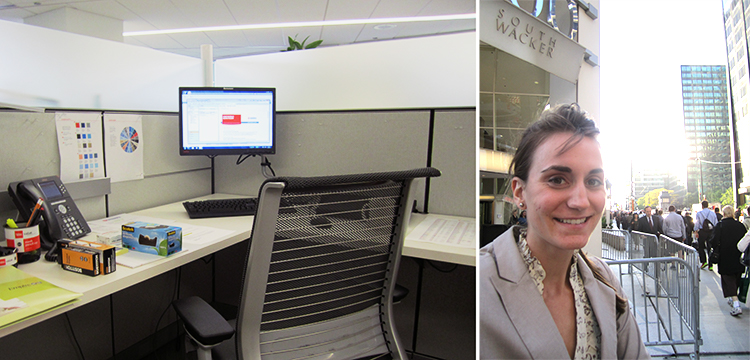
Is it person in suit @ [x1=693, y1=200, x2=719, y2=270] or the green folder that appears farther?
the green folder

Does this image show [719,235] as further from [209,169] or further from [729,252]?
[209,169]

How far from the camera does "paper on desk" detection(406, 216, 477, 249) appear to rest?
4.06 ft

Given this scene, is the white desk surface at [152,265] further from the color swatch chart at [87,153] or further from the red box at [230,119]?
the red box at [230,119]

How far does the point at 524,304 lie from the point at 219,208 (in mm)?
1344

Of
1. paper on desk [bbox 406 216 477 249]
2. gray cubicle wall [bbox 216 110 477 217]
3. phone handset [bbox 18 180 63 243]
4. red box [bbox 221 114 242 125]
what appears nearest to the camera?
phone handset [bbox 18 180 63 243]

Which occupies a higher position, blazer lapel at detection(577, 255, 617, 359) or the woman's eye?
the woman's eye

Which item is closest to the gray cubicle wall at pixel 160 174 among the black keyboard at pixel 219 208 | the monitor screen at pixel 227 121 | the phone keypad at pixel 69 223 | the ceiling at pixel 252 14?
the monitor screen at pixel 227 121

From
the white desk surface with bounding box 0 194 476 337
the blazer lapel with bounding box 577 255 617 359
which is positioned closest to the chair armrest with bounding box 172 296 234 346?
the white desk surface with bounding box 0 194 476 337

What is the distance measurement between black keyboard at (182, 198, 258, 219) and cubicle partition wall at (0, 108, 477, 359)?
0.27 metres

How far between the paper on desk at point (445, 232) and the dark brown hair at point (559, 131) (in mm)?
802

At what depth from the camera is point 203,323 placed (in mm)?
858

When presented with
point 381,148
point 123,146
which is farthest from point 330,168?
point 123,146

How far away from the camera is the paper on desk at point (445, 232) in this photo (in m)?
1.24

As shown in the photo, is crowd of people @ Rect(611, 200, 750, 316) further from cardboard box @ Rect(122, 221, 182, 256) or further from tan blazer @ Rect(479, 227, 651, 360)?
cardboard box @ Rect(122, 221, 182, 256)
